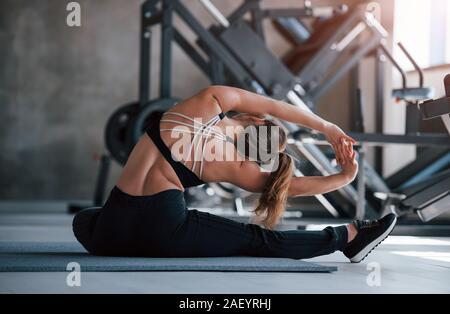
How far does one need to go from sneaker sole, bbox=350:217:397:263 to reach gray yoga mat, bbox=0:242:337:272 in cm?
25

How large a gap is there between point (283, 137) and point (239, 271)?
50cm

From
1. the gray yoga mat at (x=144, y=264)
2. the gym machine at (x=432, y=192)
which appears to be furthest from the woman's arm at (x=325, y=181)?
the gym machine at (x=432, y=192)

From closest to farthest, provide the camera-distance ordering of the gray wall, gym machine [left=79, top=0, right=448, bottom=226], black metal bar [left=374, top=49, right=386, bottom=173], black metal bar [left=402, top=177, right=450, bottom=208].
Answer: black metal bar [left=402, top=177, right=450, bottom=208] < gym machine [left=79, top=0, right=448, bottom=226] < black metal bar [left=374, top=49, right=386, bottom=173] < the gray wall

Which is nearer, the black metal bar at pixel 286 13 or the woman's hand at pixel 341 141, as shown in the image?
the woman's hand at pixel 341 141

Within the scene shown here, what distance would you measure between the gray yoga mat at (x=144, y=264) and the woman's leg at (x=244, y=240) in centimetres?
4

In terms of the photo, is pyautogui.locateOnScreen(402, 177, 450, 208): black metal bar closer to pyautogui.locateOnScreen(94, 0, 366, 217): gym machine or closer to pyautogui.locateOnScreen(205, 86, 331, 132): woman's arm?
pyautogui.locateOnScreen(205, 86, 331, 132): woman's arm

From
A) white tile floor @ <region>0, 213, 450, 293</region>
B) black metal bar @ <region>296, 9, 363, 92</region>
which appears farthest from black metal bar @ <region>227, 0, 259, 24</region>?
white tile floor @ <region>0, 213, 450, 293</region>

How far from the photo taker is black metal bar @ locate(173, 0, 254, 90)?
6992mm

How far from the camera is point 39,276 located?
104 inches

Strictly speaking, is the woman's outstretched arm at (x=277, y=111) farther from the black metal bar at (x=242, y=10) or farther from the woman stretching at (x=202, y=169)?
the black metal bar at (x=242, y=10)

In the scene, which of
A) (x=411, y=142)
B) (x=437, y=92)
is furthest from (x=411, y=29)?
(x=411, y=142)

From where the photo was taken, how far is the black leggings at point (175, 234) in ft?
9.51

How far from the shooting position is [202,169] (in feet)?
9.60

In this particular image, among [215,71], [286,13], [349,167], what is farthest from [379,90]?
[349,167]
